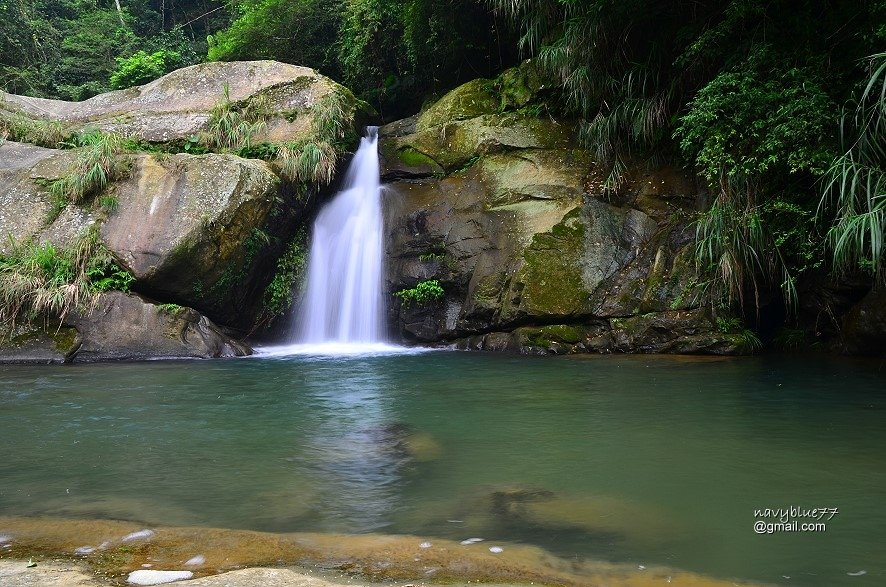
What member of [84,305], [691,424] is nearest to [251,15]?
[84,305]

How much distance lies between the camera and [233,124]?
11.5 metres

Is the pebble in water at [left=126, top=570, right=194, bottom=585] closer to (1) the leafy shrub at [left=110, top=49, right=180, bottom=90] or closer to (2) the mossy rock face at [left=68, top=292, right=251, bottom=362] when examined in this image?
(2) the mossy rock face at [left=68, top=292, right=251, bottom=362]

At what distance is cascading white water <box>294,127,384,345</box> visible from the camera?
10.6m

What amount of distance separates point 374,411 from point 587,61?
21.5 feet

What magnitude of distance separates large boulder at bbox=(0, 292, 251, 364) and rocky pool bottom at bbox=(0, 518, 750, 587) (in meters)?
6.19

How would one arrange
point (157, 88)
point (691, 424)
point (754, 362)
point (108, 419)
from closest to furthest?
point (691, 424), point (108, 419), point (754, 362), point (157, 88)

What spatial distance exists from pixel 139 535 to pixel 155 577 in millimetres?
577

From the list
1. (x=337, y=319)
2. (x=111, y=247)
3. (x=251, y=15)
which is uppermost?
(x=251, y=15)

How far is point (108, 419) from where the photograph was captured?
5.38 metres

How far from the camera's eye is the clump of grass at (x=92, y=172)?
974 cm

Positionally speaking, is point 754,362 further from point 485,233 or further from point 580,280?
point 485,233

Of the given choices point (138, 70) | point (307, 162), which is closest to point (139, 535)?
point (307, 162)

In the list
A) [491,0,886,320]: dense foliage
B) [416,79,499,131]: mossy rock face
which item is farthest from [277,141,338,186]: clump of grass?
[491,0,886,320]: dense foliage

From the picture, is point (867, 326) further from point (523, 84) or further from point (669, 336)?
→ point (523, 84)
